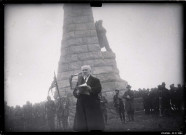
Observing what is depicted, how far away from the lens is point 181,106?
328 inches

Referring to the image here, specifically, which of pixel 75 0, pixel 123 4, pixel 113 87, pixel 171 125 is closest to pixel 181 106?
pixel 171 125

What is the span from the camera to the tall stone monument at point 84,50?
434 inches

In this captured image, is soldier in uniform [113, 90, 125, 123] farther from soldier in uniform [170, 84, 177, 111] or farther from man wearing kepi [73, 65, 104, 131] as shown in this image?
soldier in uniform [170, 84, 177, 111]

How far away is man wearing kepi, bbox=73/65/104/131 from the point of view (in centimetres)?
740

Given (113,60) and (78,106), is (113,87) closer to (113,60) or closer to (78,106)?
(113,60)

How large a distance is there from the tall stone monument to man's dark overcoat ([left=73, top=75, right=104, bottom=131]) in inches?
125

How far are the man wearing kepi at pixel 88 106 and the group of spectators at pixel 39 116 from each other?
1.25 metres

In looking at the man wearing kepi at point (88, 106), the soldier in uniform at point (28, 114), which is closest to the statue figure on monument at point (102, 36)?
the man wearing kepi at point (88, 106)

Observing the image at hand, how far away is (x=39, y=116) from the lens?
930 cm

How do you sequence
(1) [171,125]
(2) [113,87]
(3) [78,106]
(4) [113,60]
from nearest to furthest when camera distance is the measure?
(3) [78,106]
(1) [171,125]
(2) [113,87]
(4) [113,60]

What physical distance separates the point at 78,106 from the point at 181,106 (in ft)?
10.7

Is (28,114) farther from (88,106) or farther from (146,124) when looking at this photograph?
(146,124)

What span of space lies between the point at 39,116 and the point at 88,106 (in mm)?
2575

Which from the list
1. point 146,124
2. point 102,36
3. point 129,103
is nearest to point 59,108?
point 129,103
